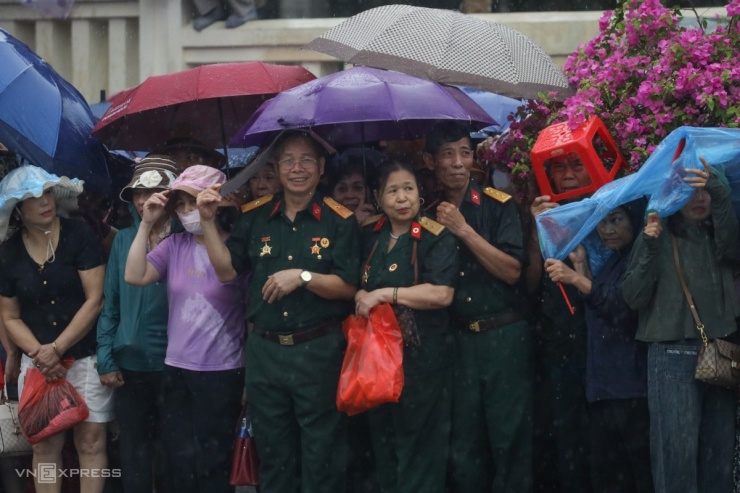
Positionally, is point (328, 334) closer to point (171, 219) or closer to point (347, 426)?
point (347, 426)

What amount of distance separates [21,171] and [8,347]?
111 cm

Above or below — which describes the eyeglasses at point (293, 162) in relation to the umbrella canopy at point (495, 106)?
above

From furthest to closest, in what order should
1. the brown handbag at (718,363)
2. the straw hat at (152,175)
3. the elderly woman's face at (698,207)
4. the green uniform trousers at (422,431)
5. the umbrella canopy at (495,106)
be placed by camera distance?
1. the umbrella canopy at (495,106)
2. the straw hat at (152,175)
3. the green uniform trousers at (422,431)
4. the elderly woman's face at (698,207)
5. the brown handbag at (718,363)

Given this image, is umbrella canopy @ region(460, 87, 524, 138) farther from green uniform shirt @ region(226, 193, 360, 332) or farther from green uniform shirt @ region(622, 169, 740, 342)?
green uniform shirt @ region(622, 169, 740, 342)

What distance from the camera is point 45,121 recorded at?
6918mm

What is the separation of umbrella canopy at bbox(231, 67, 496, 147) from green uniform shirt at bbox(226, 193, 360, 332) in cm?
48

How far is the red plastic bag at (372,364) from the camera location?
20.0 ft

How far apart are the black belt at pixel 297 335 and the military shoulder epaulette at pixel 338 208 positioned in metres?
0.60

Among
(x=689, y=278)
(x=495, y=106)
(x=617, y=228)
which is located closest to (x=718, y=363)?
(x=689, y=278)

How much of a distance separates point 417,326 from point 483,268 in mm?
497

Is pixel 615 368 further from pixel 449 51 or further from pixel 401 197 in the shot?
pixel 449 51

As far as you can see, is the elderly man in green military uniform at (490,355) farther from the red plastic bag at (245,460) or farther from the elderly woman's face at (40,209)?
the elderly woman's face at (40,209)

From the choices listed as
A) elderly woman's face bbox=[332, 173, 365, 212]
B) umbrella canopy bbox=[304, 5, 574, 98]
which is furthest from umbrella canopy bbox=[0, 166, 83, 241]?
umbrella canopy bbox=[304, 5, 574, 98]

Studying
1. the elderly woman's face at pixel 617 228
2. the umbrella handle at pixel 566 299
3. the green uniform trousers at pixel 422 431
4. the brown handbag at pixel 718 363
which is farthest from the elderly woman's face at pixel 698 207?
the green uniform trousers at pixel 422 431
